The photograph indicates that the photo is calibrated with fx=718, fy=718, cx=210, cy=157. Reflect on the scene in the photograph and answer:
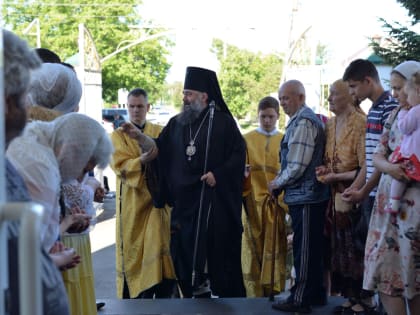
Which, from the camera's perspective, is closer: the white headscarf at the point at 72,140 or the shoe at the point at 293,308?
the white headscarf at the point at 72,140

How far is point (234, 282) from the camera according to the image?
569 cm

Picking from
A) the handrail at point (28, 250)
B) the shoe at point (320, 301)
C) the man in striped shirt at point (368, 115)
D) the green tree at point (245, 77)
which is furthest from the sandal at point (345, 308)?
the green tree at point (245, 77)

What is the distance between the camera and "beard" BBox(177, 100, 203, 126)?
5.64 metres

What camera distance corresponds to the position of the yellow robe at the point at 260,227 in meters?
6.01

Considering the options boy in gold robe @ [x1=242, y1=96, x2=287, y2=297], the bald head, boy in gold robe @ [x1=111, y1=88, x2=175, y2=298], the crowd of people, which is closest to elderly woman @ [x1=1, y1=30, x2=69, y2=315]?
the crowd of people

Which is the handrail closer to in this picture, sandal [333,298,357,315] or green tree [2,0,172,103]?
sandal [333,298,357,315]

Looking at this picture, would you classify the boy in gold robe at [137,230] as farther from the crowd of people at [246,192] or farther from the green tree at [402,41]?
the green tree at [402,41]

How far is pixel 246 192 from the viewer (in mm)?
6059

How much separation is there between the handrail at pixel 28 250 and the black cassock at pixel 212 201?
390cm

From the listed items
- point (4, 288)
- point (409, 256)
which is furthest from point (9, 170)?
point (409, 256)

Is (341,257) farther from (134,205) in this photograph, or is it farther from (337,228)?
(134,205)

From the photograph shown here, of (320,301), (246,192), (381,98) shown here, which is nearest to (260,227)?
(246,192)

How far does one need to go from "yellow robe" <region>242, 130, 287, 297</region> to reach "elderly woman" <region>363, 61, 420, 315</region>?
1781 mm

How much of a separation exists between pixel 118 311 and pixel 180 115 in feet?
5.27
